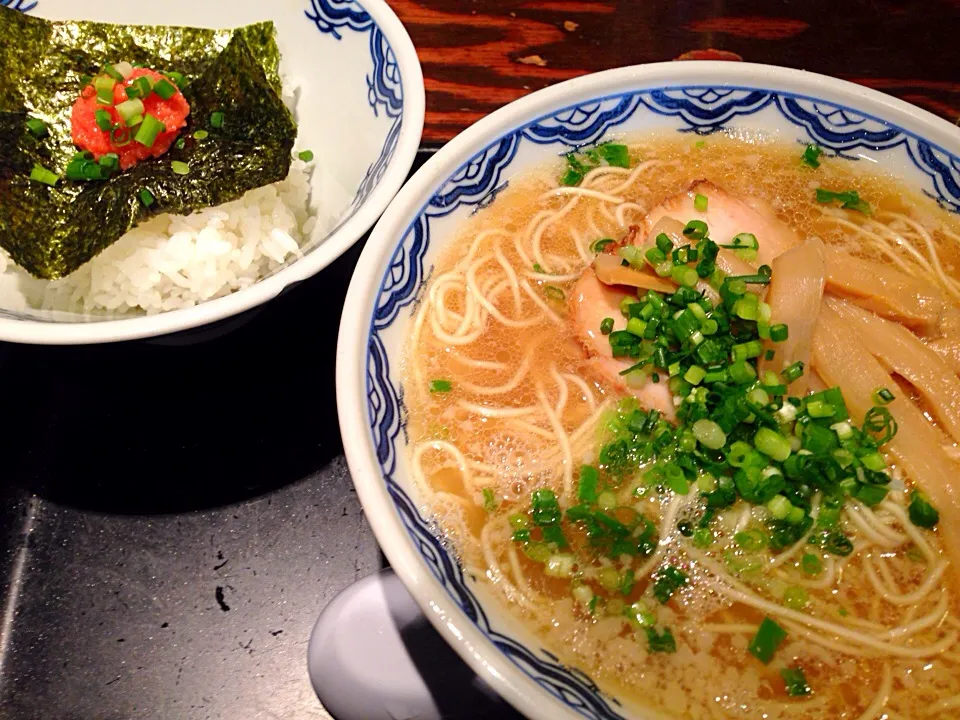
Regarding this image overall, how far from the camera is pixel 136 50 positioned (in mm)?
2062

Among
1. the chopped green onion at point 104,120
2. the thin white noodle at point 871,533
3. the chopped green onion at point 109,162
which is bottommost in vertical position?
the chopped green onion at point 109,162

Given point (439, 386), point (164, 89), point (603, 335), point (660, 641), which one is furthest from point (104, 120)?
point (660, 641)

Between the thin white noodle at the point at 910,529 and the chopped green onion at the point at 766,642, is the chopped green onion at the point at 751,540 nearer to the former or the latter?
the chopped green onion at the point at 766,642

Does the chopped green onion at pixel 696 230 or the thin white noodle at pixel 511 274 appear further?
the thin white noodle at pixel 511 274

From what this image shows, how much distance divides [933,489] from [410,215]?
126 cm

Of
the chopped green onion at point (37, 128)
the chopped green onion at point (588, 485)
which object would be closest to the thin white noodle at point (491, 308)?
the chopped green onion at point (588, 485)

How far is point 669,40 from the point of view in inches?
107

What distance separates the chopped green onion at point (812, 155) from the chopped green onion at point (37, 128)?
2.12 meters

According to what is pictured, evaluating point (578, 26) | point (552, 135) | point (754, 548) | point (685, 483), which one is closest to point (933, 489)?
point (754, 548)

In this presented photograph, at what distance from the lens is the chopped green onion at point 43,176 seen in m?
1.75

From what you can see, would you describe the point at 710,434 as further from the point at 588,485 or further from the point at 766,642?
the point at 766,642

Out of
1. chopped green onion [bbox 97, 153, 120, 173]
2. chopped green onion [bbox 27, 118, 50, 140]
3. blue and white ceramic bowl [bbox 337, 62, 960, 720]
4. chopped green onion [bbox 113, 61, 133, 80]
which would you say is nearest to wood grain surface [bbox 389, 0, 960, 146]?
blue and white ceramic bowl [bbox 337, 62, 960, 720]

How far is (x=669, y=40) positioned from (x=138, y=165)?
2034mm

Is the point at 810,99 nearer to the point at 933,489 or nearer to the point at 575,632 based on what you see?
the point at 933,489
